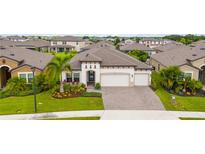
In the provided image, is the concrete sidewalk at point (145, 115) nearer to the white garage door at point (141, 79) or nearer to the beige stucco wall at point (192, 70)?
the white garage door at point (141, 79)

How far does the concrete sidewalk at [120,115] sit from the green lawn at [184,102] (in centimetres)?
78

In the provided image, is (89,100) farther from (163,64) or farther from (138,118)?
(163,64)

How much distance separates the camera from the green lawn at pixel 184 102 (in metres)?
15.7

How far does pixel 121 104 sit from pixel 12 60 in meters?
11.1

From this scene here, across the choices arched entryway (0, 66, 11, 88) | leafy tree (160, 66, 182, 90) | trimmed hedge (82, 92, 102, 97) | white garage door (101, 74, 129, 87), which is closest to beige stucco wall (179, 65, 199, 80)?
leafy tree (160, 66, 182, 90)

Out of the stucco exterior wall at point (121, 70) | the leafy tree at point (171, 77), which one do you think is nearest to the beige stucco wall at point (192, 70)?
the leafy tree at point (171, 77)

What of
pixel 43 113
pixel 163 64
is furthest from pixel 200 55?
pixel 43 113

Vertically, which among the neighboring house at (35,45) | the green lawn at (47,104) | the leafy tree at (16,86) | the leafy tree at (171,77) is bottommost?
the green lawn at (47,104)

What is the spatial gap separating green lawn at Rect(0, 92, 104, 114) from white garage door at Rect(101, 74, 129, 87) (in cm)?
394

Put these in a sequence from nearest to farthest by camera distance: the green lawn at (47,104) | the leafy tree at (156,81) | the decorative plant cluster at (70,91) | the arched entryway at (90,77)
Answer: the green lawn at (47,104) → the decorative plant cluster at (70,91) → the leafy tree at (156,81) → the arched entryway at (90,77)

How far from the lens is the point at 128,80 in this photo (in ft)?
69.5

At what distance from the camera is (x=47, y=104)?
16.2 meters

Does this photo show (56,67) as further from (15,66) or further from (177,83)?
(177,83)

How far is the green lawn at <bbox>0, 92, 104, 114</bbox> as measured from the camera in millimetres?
15352
